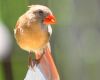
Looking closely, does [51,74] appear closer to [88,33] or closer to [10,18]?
[10,18]

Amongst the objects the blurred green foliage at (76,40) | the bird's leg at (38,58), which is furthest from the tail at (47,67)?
the blurred green foliage at (76,40)

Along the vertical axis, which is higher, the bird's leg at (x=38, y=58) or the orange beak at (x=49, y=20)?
the orange beak at (x=49, y=20)

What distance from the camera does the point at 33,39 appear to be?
58cm

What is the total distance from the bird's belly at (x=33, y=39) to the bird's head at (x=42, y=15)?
0.9 inches

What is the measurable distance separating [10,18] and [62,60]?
221mm

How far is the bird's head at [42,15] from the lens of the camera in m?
0.59

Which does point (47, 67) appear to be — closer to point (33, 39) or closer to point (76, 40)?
point (33, 39)

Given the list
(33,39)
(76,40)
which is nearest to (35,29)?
(33,39)

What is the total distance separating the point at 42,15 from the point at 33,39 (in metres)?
0.05

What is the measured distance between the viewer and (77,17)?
97 cm

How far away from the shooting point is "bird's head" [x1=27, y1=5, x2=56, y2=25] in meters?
0.59

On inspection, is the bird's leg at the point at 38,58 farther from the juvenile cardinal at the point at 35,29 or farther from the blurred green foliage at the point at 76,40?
the blurred green foliage at the point at 76,40

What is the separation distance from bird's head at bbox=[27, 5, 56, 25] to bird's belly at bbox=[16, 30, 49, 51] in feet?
0.07

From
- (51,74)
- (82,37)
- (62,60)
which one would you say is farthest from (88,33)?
(51,74)
